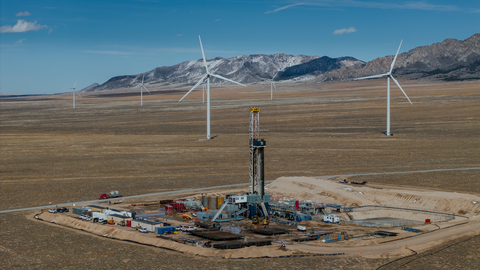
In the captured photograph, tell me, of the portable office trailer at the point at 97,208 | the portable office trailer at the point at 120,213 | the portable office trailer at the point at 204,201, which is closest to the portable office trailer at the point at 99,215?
the portable office trailer at the point at 120,213

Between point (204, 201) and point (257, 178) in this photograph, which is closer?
point (257, 178)

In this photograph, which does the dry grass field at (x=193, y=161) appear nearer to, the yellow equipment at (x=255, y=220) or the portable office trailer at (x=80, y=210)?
the portable office trailer at (x=80, y=210)

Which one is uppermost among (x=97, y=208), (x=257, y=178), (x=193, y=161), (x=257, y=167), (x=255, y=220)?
(x=257, y=167)

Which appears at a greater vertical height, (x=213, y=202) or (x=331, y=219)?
(x=213, y=202)

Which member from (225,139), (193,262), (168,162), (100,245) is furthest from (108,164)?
(193,262)

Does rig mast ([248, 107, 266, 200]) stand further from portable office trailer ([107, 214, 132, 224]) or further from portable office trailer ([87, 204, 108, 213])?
portable office trailer ([87, 204, 108, 213])

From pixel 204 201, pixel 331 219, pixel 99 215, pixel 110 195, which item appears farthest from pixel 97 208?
pixel 331 219

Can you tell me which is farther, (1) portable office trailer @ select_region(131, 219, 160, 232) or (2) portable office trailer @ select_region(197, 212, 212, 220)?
(2) portable office trailer @ select_region(197, 212, 212, 220)

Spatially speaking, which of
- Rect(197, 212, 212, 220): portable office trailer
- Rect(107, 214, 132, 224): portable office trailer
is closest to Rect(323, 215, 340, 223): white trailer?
Rect(197, 212, 212, 220): portable office trailer

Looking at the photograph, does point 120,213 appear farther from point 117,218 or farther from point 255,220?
point 255,220
